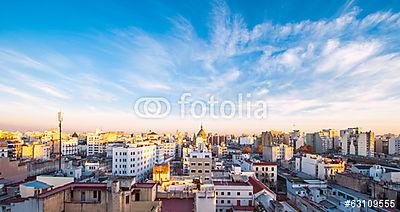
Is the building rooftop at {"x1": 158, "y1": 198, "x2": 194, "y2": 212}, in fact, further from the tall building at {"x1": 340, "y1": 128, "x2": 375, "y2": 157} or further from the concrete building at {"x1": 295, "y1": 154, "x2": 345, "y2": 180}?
the tall building at {"x1": 340, "y1": 128, "x2": 375, "y2": 157}

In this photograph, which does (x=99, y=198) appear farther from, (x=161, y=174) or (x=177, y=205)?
(x=161, y=174)

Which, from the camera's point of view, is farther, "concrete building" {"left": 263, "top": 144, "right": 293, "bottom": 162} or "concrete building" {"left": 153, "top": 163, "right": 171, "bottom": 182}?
"concrete building" {"left": 263, "top": 144, "right": 293, "bottom": 162}

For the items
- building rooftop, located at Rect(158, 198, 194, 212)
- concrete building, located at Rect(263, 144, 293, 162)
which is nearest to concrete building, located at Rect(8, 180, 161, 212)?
building rooftop, located at Rect(158, 198, 194, 212)

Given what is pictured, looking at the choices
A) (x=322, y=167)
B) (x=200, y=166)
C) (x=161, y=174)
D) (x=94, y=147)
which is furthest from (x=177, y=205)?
(x=94, y=147)

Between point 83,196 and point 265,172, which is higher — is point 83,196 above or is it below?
above

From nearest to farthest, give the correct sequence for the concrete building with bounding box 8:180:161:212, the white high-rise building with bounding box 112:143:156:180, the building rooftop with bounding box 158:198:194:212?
the concrete building with bounding box 8:180:161:212, the building rooftop with bounding box 158:198:194:212, the white high-rise building with bounding box 112:143:156:180

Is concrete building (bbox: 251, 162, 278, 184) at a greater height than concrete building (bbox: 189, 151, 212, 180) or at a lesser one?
lesser

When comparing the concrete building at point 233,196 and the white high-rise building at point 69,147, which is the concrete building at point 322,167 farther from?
the white high-rise building at point 69,147

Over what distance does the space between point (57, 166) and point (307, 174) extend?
20531mm

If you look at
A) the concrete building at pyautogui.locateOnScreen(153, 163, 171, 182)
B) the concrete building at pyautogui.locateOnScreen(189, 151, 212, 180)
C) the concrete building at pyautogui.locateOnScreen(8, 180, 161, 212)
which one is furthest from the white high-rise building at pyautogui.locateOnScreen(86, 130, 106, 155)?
the concrete building at pyautogui.locateOnScreen(8, 180, 161, 212)

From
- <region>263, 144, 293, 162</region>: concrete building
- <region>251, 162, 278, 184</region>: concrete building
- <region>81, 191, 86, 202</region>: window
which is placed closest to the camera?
<region>81, 191, 86, 202</region>: window

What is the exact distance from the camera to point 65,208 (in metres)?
Result: 9.06

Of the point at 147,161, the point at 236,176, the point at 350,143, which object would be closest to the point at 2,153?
the point at 147,161

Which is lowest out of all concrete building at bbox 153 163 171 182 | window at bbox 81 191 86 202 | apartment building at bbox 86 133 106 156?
apartment building at bbox 86 133 106 156
